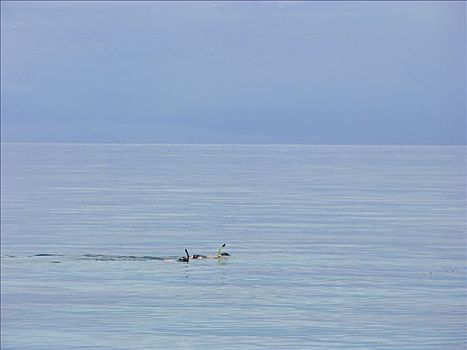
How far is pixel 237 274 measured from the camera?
44719 millimetres

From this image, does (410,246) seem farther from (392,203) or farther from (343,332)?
(392,203)

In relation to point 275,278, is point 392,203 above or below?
above

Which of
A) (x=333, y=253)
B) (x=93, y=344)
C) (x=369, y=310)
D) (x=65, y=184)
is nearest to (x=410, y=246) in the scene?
(x=333, y=253)

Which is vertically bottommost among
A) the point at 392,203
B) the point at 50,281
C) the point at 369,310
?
the point at 369,310

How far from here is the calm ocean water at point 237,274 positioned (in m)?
32.7

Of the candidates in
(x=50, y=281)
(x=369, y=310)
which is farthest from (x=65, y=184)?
(x=369, y=310)

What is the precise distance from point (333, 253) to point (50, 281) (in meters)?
14.2

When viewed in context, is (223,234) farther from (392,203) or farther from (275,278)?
(392,203)

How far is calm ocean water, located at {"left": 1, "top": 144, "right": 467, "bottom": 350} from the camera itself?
1286 inches

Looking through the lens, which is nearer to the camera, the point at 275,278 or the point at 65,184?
the point at 275,278

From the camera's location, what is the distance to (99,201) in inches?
3270

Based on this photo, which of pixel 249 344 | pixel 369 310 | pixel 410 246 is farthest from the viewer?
pixel 410 246

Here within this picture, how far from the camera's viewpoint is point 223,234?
195 ft

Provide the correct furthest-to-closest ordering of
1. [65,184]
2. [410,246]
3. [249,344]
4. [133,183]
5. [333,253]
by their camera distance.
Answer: [133,183], [65,184], [410,246], [333,253], [249,344]
